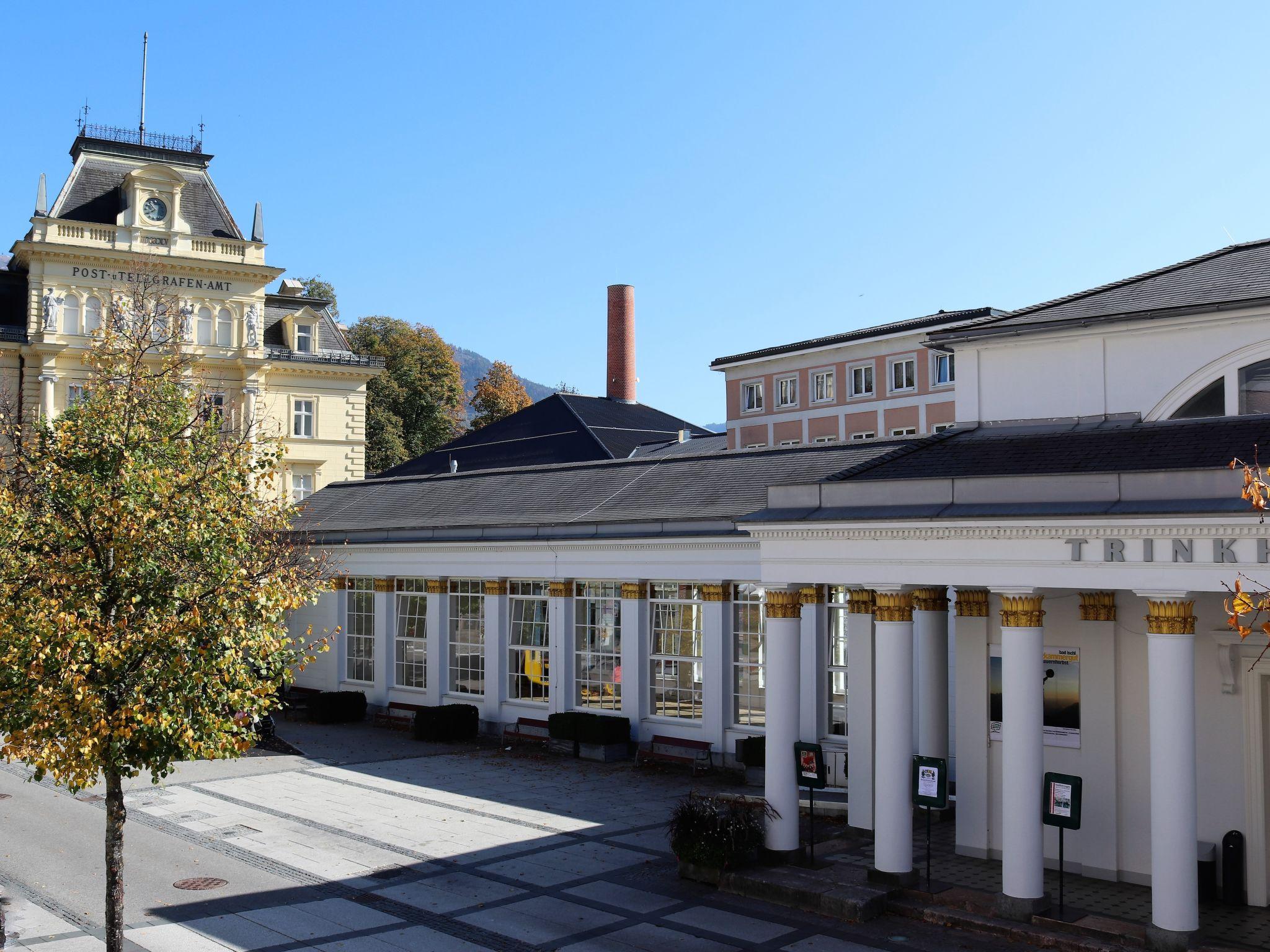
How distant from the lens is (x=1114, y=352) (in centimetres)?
1831

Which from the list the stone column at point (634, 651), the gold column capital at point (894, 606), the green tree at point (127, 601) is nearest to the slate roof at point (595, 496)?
the stone column at point (634, 651)

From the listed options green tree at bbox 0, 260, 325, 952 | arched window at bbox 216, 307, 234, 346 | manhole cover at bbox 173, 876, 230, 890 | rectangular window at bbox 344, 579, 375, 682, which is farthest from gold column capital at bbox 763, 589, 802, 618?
arched window at bbox 216, 307, 234, 346

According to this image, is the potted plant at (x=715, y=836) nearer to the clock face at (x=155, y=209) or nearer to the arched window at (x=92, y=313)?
the arched window at (x=92, y=313)

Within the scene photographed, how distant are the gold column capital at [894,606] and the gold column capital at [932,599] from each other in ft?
9.17

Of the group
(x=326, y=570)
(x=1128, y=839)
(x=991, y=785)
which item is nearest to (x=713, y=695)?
(x=991, y=785)

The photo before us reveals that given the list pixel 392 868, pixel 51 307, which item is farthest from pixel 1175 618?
pixel 51 307

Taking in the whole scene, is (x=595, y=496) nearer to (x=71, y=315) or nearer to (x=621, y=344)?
(x=71, y=315)

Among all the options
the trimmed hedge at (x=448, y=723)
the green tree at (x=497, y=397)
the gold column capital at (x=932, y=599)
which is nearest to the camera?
the gold column capital at (x=932, y=599)

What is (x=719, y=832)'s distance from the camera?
1694 cm

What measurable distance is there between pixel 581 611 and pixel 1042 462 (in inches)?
595

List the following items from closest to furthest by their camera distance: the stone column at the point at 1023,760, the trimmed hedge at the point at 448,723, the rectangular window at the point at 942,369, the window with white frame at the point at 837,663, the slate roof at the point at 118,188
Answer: the stone column at the point at 1023,760, the window with white frame at the point at 837,663, the trimmed hedge at the point at 448,723, the slate roof at the point at 118,188, the rectangular window at the point at 942,369

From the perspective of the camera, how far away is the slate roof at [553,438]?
5981cm

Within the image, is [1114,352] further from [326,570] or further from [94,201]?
[94,201]

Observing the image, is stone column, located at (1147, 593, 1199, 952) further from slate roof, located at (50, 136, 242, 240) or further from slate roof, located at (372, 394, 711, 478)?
slate roof, located at (50, 136, 242, 240)
